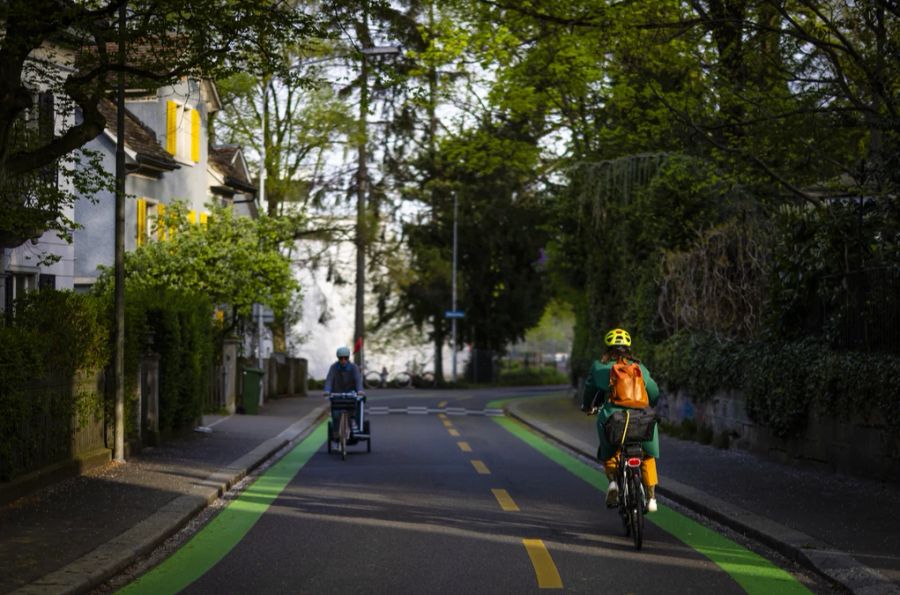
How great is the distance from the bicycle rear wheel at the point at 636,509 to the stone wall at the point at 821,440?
488 cm

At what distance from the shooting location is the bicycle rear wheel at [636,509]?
9.74 meters

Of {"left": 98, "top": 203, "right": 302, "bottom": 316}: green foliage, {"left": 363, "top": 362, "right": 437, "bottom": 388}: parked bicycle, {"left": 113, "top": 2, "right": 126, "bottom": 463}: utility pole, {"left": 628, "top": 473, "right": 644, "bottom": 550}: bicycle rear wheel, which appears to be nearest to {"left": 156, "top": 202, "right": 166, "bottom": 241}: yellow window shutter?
{"left": 98, "top": 203, "right": 302, "bottom": 316}: green foliage

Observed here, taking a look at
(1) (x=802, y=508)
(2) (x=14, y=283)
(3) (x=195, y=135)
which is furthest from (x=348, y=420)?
(3) (x=195, y=135)

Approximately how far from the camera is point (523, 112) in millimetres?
33625

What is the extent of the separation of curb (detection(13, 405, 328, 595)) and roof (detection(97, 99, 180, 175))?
1426 cm

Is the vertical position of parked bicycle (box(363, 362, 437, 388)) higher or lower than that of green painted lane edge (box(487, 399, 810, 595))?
higher

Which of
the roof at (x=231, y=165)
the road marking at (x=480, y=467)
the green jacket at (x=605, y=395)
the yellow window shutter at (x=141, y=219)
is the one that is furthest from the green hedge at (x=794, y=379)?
the roof at (x=231, y=165)

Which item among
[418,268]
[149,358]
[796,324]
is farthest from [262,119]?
[796,324]

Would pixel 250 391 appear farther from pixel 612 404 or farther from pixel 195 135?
pixel 612 404

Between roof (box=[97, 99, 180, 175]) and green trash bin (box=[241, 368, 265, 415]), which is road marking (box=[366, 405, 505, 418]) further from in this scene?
roof (box=[97, 99, 180, 175])

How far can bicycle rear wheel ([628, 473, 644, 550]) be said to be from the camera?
32.0 feet

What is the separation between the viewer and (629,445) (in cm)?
1018

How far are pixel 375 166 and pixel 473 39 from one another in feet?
96.7

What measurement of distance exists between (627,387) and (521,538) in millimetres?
1510
